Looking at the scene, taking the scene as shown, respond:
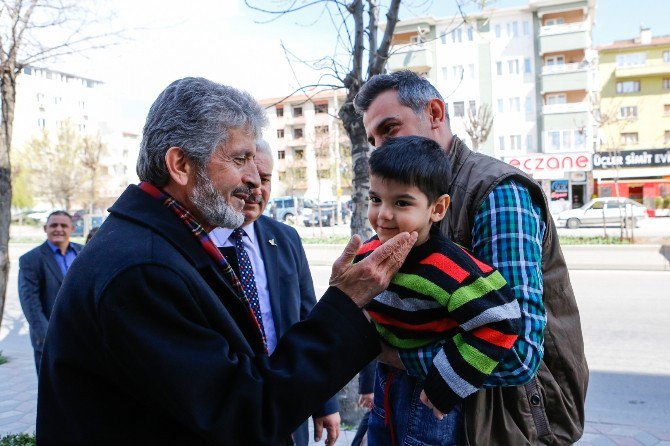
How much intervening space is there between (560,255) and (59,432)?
1651mm

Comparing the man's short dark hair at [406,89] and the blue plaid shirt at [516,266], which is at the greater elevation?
the man's short dark hair at [406,89]

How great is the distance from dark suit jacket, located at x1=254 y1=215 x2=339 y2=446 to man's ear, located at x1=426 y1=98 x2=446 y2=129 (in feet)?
4.19

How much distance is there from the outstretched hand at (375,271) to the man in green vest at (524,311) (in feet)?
0.90

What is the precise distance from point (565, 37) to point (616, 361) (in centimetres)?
3702

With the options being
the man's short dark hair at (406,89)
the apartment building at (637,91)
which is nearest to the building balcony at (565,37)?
the apartment building at (637,91)

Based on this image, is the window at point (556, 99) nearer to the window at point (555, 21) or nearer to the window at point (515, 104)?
the window at point (515, 104)

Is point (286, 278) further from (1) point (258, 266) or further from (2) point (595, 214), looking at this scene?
(2) point (595, 214)

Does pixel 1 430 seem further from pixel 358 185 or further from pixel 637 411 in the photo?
pixel 637 411

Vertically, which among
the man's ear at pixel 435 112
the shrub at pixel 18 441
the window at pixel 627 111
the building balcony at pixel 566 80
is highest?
the building balcony at pixel 566 80

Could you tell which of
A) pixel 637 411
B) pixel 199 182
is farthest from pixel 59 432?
pixel 637 411

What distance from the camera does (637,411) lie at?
5102 millimetres

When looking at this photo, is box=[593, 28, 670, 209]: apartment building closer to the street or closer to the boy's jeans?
the street

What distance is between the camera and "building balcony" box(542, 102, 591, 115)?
3731 cm

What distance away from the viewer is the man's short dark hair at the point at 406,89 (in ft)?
6.93
